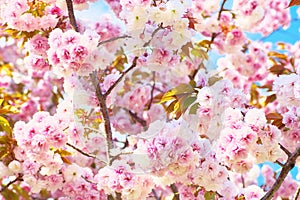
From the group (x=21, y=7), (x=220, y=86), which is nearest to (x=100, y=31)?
(x=21, y=7)

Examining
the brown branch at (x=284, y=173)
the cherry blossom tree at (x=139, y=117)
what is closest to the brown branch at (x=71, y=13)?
the cherry blossom tree at (x=139, y=117)

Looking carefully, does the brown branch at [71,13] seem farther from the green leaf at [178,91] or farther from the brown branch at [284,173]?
the brown branch at [284,173]

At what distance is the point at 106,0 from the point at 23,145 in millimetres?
1171

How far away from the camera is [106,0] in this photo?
11.4 ft

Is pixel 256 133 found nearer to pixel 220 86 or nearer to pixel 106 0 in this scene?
pixel 220 86

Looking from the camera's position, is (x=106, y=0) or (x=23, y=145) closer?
(x=23, y=145)

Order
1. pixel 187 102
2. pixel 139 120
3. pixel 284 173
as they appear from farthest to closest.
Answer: pixel 139 120 → pixel 187 102 → pixel 284 173

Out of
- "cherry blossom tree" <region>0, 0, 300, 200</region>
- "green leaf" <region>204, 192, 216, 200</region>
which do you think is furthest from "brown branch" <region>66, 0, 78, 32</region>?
"green leaf" <region>204, 192, 216, 200</region>

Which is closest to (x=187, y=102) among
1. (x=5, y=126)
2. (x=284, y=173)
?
(x=284, y=173)

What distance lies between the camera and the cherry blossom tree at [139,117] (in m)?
2.29

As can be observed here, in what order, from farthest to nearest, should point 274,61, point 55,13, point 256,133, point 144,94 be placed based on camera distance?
point 274,61, point 144,94, point 55,13, point 256,133

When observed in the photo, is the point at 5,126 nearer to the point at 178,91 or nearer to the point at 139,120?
the point at 139,120

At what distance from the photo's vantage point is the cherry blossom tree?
2.29 m

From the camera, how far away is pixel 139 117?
9.49ft
